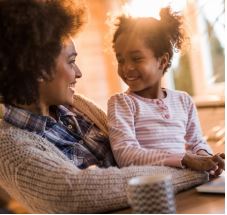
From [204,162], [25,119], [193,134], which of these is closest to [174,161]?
[204,162]

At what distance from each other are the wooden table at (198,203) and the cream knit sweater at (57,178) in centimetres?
3

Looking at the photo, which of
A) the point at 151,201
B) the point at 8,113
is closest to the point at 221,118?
the point at 8,113

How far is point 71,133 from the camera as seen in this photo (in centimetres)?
149

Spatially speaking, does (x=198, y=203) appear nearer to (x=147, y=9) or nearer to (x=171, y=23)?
(x=171, y=23)

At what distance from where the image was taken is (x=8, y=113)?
1.35 meters

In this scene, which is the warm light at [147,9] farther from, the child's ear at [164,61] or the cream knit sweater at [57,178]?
the cream knit sweater at [57,178]

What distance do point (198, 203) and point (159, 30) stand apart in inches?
31.6

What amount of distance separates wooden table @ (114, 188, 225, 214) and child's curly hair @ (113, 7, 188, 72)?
2.12ft

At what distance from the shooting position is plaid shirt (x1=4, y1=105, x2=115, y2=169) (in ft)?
4.40

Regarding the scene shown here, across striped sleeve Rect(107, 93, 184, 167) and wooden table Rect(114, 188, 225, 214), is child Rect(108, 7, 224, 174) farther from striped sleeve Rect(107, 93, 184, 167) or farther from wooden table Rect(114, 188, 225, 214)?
wooden table Rect(114, 188, 225, 214)

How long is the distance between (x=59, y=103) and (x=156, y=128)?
1.07 feet

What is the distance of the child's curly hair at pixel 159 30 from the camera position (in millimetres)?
1664

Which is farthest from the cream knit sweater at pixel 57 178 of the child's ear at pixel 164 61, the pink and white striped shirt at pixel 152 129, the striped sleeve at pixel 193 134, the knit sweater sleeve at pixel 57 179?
the child's ear at pixel 164 61

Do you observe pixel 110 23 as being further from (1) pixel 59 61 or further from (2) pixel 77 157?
(2) pixel 77 157
